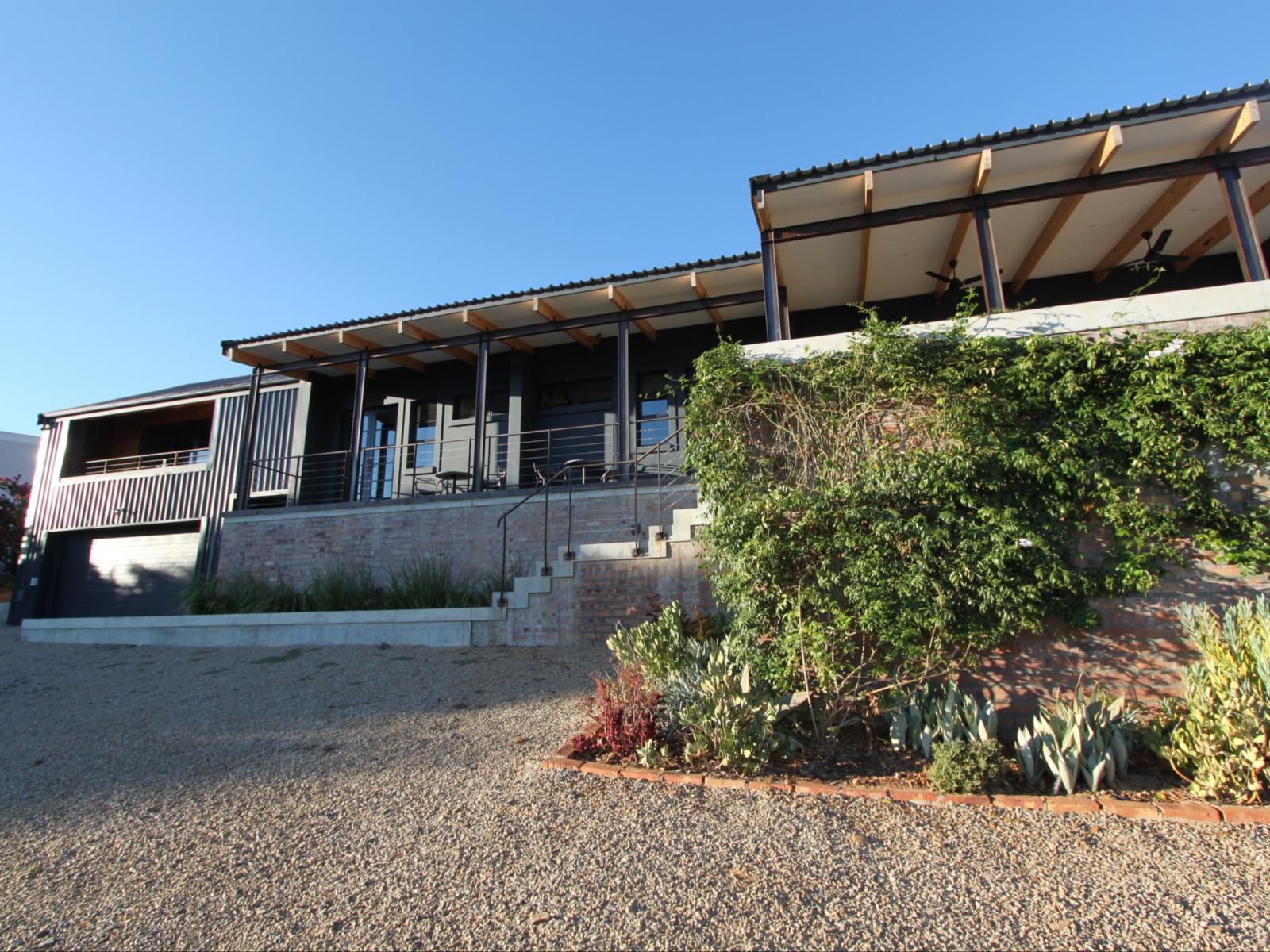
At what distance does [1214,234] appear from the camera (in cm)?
790

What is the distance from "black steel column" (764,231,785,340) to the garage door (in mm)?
11619

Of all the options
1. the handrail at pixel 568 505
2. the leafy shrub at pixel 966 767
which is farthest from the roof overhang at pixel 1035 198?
the leafy shrub at pixel 966 767

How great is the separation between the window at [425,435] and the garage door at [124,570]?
4589mm

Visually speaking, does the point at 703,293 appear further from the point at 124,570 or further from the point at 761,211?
the point at 124,570

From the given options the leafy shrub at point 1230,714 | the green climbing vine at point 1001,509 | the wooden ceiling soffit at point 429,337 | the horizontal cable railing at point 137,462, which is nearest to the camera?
the leafy shrub at point 1230,714

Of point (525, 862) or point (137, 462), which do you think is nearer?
point (525, 862)

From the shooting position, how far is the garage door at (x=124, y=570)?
40.7 ft

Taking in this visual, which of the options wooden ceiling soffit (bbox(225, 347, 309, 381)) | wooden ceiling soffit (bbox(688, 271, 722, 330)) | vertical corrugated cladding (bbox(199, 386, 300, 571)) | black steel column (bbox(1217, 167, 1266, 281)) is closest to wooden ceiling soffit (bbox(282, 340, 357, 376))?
wooden ceiling soffit (bbox(225, 347, 309, 381))

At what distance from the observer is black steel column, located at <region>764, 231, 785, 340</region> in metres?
6.47

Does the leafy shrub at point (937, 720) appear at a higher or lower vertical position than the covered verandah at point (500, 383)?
lower

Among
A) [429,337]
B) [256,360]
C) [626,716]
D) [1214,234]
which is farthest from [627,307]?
[1214,234]

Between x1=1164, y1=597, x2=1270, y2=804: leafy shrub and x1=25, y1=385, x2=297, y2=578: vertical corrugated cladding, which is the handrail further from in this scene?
x1=25, y1=385, x2=297, y2=578: vertical corrugated cladding

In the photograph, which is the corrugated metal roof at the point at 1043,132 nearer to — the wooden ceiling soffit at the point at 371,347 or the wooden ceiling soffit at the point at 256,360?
the wooden ceiling soffit at the point at 371,347

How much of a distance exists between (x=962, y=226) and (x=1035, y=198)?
1169 millimetres
